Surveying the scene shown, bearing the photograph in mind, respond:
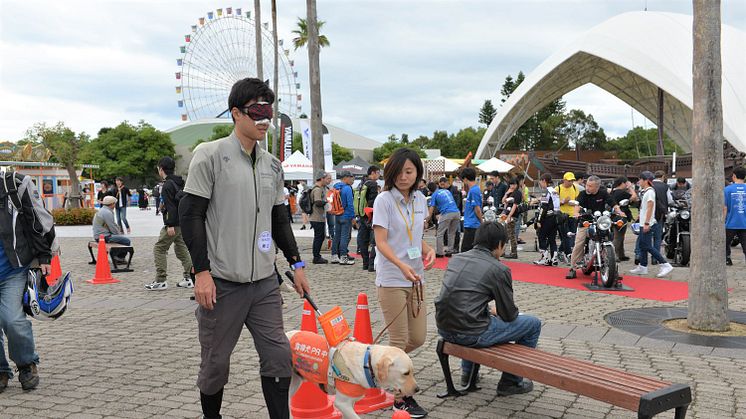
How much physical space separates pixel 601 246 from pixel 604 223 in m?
0.43

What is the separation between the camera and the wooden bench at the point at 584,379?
317 centimetres

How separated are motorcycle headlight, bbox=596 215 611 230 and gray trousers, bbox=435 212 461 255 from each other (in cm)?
397

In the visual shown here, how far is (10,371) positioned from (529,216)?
1767 cm

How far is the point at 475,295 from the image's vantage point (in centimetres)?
423

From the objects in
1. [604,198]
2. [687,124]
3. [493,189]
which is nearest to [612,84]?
[687,124]

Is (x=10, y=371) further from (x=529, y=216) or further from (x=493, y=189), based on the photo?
(x=529, y=216)

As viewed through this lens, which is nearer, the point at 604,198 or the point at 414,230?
the point at 414,230

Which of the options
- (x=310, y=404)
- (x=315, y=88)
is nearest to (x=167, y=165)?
(x=310, y=404)

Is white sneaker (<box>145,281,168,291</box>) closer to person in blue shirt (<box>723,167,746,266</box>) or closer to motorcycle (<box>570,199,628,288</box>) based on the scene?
motorcycle (<box>570,199,628,288</box>)

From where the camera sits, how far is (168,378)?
16.2 ft

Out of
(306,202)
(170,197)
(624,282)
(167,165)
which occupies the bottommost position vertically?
(624,282)

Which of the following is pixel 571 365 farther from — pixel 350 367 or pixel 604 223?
pixel 604 223

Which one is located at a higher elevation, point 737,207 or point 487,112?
point 487,112

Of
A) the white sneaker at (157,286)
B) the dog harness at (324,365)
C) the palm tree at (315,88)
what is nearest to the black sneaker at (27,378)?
the dog harness at (324,365)
